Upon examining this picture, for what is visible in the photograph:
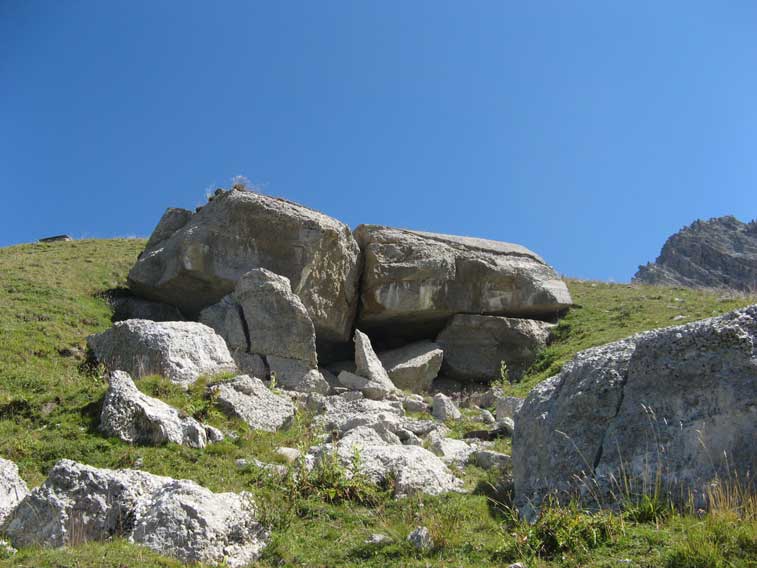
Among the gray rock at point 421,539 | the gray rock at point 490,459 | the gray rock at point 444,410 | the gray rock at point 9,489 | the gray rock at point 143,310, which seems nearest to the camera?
the gray rock at point 421,539

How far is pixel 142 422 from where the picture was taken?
10648 mm

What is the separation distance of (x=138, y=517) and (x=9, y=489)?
185cm

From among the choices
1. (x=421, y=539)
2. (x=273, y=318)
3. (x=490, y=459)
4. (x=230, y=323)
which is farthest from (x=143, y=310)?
(x=421, y=539)

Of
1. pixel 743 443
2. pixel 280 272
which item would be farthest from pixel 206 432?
pixel 280 272

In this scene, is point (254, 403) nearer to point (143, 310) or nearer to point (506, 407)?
point (506, 407)

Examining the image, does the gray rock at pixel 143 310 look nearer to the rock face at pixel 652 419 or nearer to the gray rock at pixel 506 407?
the gray rock at pixel 506 407

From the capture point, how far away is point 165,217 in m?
23.5

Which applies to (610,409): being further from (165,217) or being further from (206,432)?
(165,217)

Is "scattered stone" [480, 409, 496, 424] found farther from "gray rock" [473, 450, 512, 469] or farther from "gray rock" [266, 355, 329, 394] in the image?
"gray rock" [473, 450, 512, 469]

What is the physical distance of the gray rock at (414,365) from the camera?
810 inches

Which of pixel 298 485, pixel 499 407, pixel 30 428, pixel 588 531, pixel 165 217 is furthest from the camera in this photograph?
pixel 165 217

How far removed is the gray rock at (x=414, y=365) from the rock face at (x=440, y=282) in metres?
1.35

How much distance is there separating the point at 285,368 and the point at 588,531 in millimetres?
11908

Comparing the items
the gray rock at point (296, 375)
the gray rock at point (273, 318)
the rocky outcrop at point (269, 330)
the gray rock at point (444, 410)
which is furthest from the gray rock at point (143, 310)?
the gray rock at point (444, 410)
